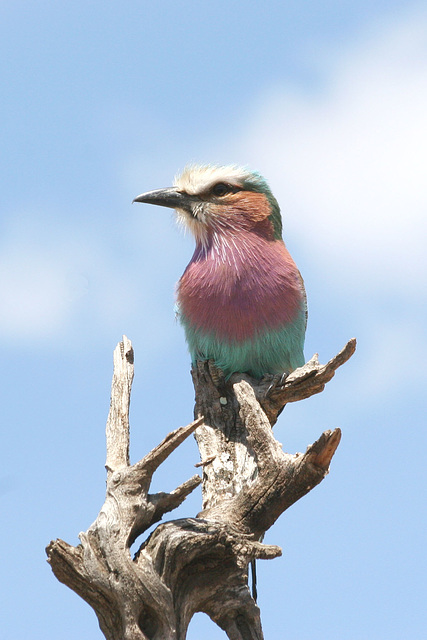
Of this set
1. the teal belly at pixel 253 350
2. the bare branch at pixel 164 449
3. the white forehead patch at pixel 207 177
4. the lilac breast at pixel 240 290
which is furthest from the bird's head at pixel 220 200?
the bare branch at pixel 164 449

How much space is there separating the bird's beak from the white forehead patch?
60mm

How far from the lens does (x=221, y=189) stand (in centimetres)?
702

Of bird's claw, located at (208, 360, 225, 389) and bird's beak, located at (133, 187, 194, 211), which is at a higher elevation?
bird's beak, located at (133, 187, 194, 211)

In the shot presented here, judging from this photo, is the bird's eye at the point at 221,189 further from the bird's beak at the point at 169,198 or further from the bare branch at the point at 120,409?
the bare branch at the point at 120,409

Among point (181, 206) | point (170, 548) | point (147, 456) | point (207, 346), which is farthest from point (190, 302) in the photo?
point (170, 548)

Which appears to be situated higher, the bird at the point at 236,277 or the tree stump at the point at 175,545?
the bird at the point at 236,277

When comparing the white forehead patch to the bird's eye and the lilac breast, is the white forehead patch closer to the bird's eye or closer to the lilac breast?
the bird's eye

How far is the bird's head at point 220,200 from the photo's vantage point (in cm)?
696

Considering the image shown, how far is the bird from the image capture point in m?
6.56

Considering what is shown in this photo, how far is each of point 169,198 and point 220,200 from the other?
0.45 m

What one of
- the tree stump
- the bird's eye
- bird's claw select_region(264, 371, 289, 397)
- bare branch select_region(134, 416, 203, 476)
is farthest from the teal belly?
bare branch select_region(134, 416, 203, 476)

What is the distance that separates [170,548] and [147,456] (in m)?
0.59

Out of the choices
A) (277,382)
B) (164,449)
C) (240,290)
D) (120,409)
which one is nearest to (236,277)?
(240,290)

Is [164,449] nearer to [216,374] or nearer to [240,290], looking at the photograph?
[216,374]
